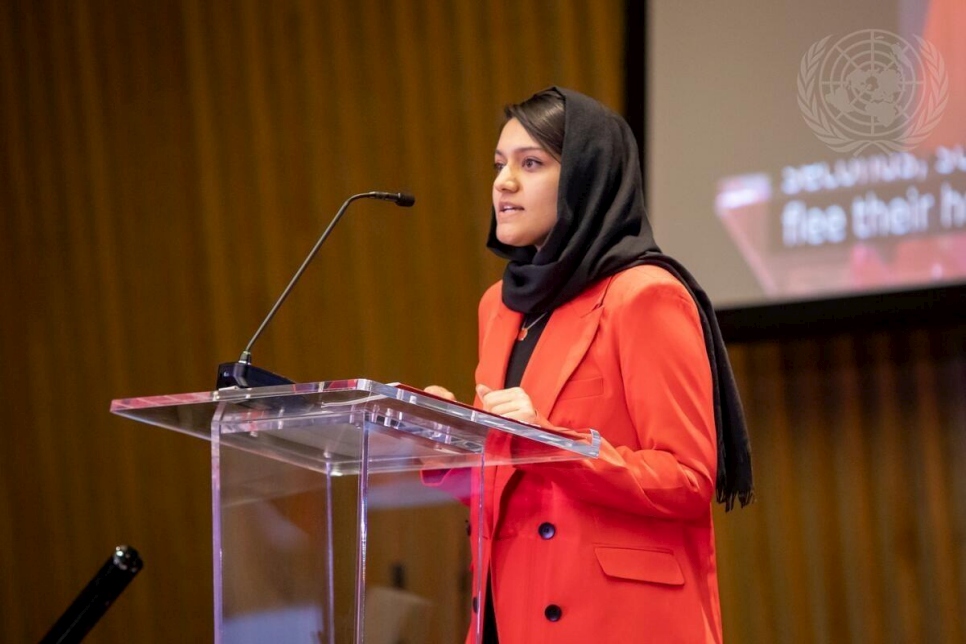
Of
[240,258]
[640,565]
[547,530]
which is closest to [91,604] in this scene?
[547,530]

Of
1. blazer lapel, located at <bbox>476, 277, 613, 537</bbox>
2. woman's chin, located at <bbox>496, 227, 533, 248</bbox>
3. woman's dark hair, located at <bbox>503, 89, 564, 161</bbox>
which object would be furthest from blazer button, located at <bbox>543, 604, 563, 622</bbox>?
woman's dark hair, located at <bbox>503, 89, 564, 161</bbox>

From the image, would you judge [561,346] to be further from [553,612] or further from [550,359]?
[553,612]

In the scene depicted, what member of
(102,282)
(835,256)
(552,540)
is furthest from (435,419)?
(102,282)

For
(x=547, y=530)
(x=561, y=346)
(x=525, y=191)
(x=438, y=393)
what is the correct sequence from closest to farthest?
(x=438, y=393)
(x=547, y=530)
(x=561, y=346)
(x=525, y=191)

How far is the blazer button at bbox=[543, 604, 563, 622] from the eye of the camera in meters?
1.74

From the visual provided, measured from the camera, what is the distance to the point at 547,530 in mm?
1773

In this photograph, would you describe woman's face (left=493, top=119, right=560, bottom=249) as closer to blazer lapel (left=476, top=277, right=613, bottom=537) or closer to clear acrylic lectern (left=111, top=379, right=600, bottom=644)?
blazer lapel (left=476, top=277, right=613, bottom=537)

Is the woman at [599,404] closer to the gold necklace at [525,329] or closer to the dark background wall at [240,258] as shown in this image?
the gold necklace at [525,329]

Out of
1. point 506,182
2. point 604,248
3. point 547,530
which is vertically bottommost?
point 547,530

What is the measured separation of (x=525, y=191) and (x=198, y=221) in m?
2.31

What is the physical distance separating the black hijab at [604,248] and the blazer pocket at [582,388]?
161mm

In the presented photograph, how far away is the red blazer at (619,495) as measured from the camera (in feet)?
5.66

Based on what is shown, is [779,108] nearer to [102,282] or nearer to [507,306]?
[507,306]

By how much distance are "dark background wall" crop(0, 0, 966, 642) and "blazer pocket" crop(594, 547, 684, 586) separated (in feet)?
5.15
